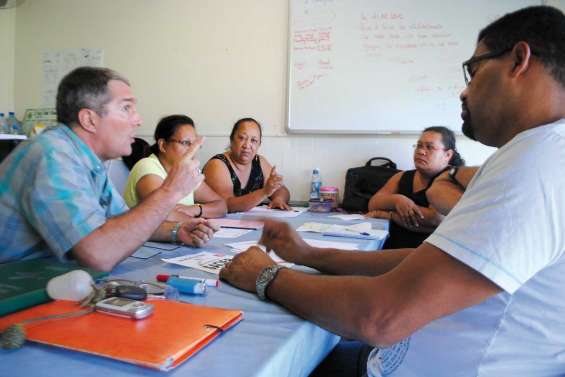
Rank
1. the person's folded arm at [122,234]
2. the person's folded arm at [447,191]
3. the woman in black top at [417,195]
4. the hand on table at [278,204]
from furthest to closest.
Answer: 1. the hand on table at [278,204]
2. the woman in black top at [417,195]
3. the person's folded arm at [447,191]
4. the person's folded arm at [122,234]

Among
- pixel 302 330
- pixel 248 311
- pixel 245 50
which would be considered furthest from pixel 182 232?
pixel 245 50

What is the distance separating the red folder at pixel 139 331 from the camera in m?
0.54

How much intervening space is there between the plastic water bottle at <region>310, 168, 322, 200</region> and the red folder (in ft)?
7.49

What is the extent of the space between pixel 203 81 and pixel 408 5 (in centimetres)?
162

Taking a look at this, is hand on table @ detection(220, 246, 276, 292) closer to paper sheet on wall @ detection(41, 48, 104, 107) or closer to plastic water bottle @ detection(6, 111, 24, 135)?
paper sheet on wall @ detection(41, 48, 104, 107)

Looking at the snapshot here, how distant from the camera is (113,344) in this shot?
0.57 metres

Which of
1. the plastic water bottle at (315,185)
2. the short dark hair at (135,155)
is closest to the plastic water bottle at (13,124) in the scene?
the short dark hair at (135,155)

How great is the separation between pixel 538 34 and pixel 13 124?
4111 mm

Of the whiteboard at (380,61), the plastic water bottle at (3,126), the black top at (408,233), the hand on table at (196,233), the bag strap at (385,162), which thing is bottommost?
the black top at (408,233)

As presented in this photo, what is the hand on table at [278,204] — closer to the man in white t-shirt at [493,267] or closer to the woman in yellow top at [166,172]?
the woman in yellow top at [166,172]

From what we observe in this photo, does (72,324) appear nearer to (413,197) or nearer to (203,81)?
(413,197)

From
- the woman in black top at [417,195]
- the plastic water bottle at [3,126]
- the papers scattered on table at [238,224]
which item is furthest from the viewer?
the plastic water bottle at [3,126]

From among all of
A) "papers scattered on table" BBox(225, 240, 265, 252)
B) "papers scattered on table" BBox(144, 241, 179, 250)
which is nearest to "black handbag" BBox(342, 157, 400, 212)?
"papers scattered on table" BBox(225, 240, 265, 252)

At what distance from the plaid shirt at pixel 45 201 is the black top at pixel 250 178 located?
166 cm
